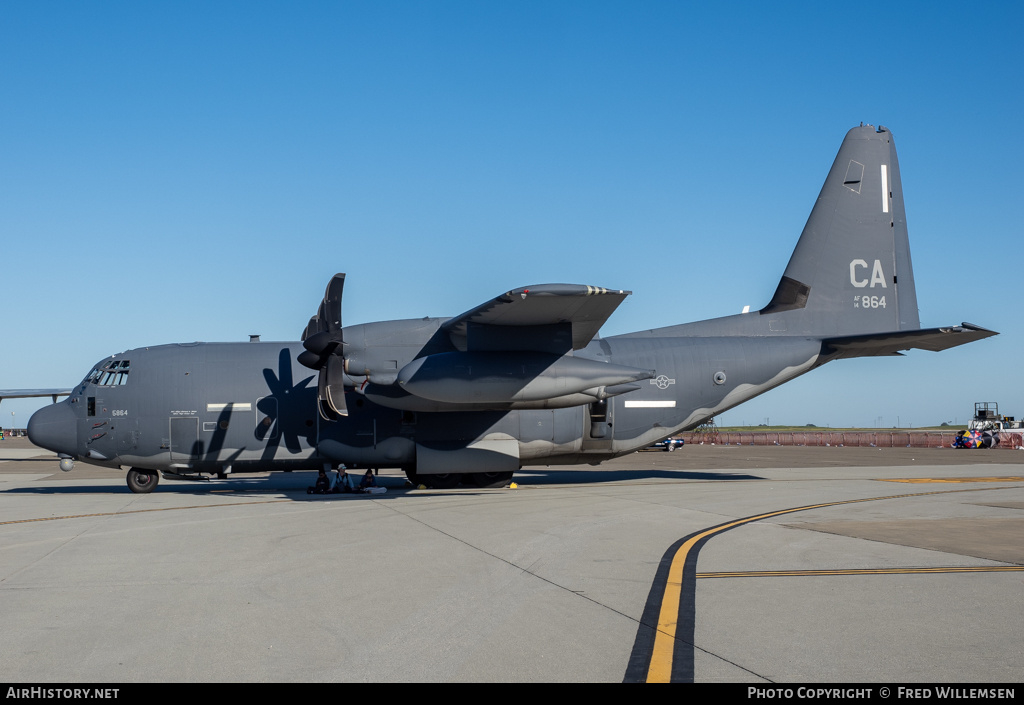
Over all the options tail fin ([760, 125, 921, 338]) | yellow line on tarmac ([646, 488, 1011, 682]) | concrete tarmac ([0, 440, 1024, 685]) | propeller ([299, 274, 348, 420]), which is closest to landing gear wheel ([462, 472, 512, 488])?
propeller ([299, 274, 348, 420])

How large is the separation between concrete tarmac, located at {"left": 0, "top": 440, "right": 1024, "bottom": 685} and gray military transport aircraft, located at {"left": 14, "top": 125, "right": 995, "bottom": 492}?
3.78 meters

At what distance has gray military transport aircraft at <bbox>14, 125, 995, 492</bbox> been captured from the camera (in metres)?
18.7

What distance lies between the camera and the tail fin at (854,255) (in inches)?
914

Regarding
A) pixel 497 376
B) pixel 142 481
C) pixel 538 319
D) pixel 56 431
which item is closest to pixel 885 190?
pixel 538 319

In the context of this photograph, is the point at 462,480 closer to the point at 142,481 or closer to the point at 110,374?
the point at 142,481

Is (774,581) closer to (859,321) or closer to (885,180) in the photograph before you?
(859,321)

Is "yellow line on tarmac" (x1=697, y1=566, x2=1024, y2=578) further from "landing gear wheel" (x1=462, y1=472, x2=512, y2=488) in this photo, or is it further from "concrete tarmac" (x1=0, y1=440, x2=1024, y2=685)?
"landing gear wheel" (x1=462, y1=472, x2=512, y2=488)

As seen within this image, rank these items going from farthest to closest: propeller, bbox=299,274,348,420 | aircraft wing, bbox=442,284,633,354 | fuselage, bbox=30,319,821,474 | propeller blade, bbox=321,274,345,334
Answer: fuselage, bbox=30,319,821,474
propeller blade, bbox=321,274,345,334
propeller, bbox=299,274,348,420
aircraft wing, bbox=442,284,633,354

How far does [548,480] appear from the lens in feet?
83.5

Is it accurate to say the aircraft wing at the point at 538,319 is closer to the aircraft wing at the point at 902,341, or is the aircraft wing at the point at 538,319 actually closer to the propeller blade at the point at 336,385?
the propeller blade at the point at 336,385

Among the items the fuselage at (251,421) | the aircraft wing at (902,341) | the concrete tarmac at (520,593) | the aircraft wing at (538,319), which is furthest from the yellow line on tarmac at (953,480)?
the aircraft wing at (538,319)

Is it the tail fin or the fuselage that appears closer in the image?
the fuselage

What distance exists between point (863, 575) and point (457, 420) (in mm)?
13506

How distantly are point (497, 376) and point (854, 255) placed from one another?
12514 millimetres
